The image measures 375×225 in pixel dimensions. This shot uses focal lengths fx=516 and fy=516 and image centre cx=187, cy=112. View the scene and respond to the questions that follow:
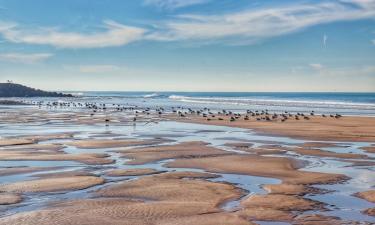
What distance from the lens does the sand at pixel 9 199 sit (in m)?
14.5

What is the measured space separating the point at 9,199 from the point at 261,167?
1068 centimetres

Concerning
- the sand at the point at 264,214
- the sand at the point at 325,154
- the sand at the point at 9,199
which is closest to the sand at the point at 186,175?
the sand at the point at 264,214

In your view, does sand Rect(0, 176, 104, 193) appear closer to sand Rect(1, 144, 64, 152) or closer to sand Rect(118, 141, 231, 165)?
sand Rect(118, 141, 231, 165)

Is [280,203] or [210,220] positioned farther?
[280,203]

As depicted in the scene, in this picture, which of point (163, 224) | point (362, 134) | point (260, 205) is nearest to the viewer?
point (163, 224)

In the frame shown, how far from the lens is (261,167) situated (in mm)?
21672

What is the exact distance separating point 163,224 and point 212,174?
24.5ft

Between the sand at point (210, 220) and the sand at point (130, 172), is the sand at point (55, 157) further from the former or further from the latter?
the sand at point (210, 220)

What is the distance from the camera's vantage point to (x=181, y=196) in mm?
15781

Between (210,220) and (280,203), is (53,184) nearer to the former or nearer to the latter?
(210,220)

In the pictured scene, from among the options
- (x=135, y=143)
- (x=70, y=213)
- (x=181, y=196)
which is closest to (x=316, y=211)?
(x=181, y=196)

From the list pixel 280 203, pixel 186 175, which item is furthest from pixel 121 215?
pixel 186 175

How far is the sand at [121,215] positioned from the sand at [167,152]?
8341 mm

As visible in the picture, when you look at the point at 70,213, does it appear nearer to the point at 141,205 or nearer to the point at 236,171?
the point at 141,205
